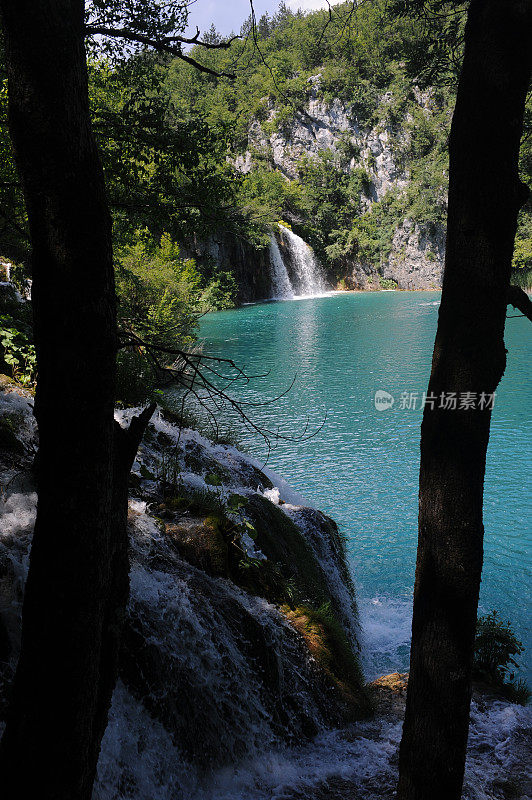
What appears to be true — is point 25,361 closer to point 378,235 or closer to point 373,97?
point 378,235

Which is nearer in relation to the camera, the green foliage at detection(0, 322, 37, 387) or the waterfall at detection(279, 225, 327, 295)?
the green foliage at detection(0, 322, 37, 387)

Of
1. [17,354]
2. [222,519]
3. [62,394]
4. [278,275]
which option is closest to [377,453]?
[222,519]

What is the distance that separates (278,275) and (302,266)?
345cm

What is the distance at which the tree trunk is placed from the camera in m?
2.05

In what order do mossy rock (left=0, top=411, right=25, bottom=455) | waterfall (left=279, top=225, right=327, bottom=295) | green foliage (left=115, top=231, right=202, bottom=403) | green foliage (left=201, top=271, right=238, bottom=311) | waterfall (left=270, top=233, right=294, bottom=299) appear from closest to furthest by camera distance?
mossy rock (left=0, top=411, right=25, bottom=455)
green foliage (left=115, top=231, right=202, bottom=403)
green foliage (left=201, top=271, right=238, bottom=311)
waterfall (left=270, top=233, right=294, bottom=299)
waterfall (left=279, top=225, right=327, bottom=295)

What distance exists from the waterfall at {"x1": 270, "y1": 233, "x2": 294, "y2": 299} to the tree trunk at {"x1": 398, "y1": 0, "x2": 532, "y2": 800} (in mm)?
34239

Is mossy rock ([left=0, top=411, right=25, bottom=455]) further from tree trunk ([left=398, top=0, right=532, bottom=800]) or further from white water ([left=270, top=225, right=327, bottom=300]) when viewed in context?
white water ([left=270, top=225, right=327, bottom=300])

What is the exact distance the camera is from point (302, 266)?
38.9m

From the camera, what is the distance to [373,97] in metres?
46.2

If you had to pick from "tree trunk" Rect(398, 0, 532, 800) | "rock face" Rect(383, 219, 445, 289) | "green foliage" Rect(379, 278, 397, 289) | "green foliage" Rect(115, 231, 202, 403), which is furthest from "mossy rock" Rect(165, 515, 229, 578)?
"green foliage" Rect(379, 278, 397, 289)

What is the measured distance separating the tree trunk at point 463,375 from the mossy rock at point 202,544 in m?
1.99

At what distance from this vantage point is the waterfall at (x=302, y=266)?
37906mm

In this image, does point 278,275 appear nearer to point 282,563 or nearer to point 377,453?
point 377,453

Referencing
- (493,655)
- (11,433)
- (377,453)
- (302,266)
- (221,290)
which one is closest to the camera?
(11,433)
